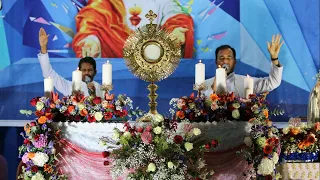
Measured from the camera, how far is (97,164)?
159 inches

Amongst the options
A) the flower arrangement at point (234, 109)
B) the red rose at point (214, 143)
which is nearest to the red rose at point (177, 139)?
the red rose at point (214, 143)

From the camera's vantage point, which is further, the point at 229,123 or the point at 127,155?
the point at 229,123

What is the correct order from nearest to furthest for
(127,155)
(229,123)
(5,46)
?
(127,155)
(229,123)
(5,46)

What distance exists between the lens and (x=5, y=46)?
6.19 metres

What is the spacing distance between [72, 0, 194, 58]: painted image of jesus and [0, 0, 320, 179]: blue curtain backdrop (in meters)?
0.11

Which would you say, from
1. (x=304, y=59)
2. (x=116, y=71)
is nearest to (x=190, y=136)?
(x=116, y=71)

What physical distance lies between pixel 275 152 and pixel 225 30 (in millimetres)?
2561

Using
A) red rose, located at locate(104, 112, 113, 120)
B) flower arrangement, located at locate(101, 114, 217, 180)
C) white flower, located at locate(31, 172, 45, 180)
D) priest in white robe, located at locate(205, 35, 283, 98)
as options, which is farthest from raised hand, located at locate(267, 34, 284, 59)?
white flower, located at locate(31, 172, 45, 180)

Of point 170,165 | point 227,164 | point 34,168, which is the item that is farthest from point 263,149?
point 34,168

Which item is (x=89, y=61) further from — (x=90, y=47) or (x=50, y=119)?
(x=50, y=119)

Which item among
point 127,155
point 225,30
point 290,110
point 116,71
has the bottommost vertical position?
point 127,155

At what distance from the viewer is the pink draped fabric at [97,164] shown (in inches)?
159

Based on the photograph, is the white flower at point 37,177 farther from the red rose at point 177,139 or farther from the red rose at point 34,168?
the red rose at point 177,139

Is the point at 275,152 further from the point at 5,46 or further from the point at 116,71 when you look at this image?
the point at 5,46
